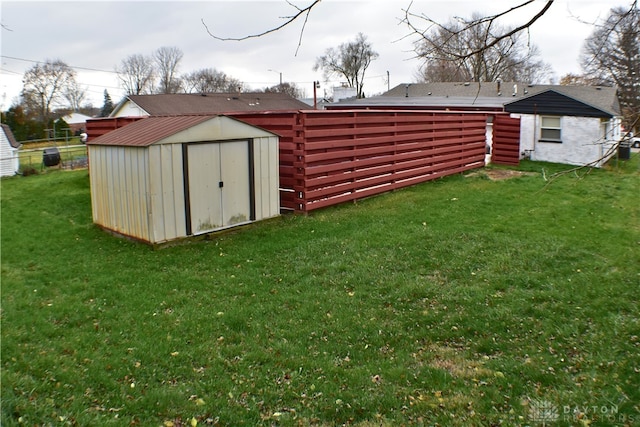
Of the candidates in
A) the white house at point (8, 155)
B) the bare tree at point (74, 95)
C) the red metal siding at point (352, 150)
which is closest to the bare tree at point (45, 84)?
the bare tree at point (74, 95)

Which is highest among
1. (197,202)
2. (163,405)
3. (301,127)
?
(301,127)

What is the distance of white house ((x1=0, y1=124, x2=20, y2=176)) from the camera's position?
2203 cm

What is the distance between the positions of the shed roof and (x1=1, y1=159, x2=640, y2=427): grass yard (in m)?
1.68

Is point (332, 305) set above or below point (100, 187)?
below

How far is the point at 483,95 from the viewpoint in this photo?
2700 cm

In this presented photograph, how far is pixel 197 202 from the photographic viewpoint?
8.57 metres

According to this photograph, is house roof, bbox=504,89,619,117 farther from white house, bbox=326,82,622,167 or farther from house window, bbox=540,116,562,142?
house window, bbox=540,116,562,142

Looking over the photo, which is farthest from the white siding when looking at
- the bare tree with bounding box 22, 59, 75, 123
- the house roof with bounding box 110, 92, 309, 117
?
the bare tree with bounding box 22, 59, 75, 123

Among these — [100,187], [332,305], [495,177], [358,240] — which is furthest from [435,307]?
[495,177]

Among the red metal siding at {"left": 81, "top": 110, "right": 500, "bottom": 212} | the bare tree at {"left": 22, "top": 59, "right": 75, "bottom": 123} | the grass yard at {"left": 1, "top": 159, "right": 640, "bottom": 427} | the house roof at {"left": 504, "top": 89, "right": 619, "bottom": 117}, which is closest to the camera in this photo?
the grass yard at {"left": 1, "top": 159, "right": 640, "bottom": 427}

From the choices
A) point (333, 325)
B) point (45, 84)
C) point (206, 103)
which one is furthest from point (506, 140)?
point (45, 84)

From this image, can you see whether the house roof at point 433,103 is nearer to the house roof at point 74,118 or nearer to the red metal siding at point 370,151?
the red metal siding at point 370,151

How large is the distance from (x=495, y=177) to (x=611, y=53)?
9.56m

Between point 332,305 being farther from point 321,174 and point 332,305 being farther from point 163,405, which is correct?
point 321,174
